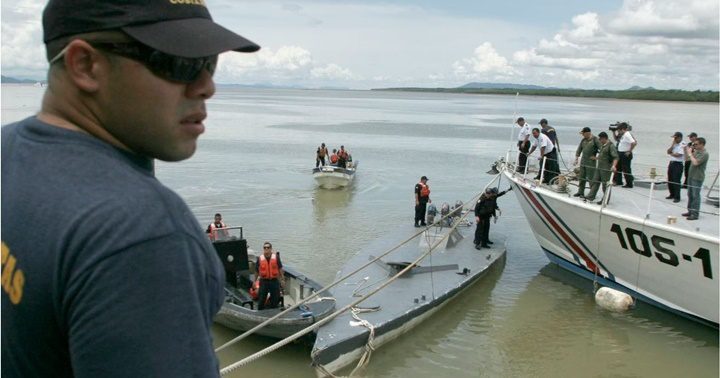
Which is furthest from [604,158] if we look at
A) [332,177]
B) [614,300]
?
[332,177]

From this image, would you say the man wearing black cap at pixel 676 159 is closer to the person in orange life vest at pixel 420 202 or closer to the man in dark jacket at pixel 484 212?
the man in dark jacket at pixel 484 212

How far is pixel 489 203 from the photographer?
16.8 meters

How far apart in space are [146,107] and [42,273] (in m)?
0.43

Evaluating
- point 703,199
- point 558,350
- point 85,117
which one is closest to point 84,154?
point 85,117

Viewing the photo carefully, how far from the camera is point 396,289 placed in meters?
13.3

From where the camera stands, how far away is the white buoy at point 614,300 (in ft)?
44.9

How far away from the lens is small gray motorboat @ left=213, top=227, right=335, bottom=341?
11070 mm

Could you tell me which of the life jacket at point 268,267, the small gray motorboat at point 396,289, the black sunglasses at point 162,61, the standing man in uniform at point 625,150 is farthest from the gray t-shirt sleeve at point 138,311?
the standing man in uniform at point 625,150

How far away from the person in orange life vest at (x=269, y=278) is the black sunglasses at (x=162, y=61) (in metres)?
10.2

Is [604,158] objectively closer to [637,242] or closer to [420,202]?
[637,242]

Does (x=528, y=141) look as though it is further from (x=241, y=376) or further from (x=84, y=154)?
(x=84, y=154)

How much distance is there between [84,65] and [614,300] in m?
14.2

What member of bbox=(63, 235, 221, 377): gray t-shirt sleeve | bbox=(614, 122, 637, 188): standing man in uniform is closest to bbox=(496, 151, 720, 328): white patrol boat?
bbox=(614, 122, 637, 188): standing man in uniform

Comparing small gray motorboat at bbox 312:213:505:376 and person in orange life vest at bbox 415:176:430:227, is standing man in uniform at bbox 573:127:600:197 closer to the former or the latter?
small gray motorboat at bbox 312:213:505:376
